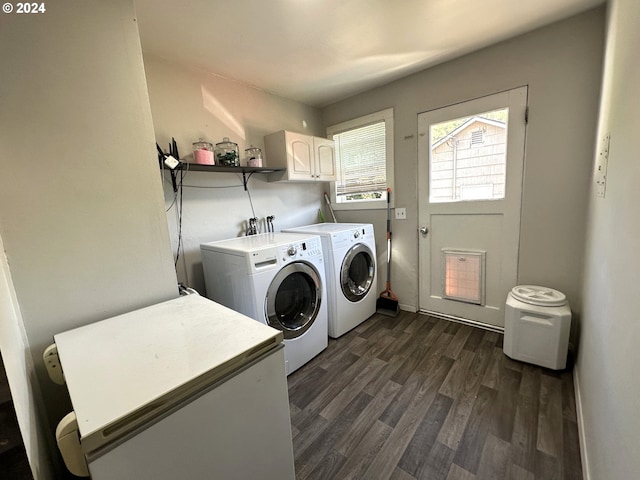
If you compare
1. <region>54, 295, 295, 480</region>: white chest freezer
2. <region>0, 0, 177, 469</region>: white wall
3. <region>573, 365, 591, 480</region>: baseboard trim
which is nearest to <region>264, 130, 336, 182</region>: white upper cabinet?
<region>0, 0, 177, 469</region>: white wall

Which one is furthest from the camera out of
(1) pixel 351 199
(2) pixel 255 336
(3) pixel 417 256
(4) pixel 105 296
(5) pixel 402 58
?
(1) pixel 351 199

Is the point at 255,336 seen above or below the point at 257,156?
below

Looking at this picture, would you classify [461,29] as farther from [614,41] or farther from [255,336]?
[255,336]

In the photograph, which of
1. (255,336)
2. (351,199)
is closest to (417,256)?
(351,199)

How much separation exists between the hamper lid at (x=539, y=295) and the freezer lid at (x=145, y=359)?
1839mm

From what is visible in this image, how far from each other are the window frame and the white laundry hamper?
1.43 metres

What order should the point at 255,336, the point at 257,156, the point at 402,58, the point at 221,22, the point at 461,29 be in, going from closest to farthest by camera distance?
the point at 255,336
the point at 221,22
the point at 461,29
the point at 402,58
the point at 257,156

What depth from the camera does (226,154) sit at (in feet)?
7.02

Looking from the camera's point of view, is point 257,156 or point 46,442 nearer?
point 46,442

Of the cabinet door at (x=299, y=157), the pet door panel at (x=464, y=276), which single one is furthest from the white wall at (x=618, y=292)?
the cabinet door at (x=299, y=157)

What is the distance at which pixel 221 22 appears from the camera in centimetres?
157

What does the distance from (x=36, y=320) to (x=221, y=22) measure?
1.77 m

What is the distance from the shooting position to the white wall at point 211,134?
1988mm

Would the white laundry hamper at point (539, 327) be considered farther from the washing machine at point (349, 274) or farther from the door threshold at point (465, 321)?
the washing machine at point (349, 274)
